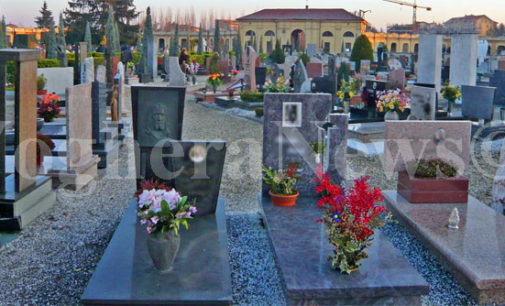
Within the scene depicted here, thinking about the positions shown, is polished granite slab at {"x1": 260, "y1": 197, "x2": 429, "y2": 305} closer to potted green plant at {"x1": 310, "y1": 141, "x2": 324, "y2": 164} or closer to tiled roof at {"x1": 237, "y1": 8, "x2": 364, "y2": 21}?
potted green plant at {"x1": 310, "y1": 141, "x2": 324, "y2": 164}

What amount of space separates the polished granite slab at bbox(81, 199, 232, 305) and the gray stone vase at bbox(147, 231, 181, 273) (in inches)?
3.2

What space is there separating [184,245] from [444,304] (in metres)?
2.37

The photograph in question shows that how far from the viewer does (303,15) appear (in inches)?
2739

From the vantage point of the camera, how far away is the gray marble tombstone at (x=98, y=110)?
884cm

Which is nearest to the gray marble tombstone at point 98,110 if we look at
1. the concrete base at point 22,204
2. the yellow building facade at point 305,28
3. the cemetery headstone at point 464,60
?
the concrete base at point 22,204

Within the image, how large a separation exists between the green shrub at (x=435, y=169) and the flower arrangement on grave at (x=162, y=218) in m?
3.40

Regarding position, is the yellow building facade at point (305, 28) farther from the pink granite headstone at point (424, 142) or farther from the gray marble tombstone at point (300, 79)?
the pink granite headstone at point (424, 142)

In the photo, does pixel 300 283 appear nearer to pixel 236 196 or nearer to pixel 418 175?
pixel 418 175

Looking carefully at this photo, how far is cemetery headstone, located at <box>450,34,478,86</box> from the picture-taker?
56.1 feet

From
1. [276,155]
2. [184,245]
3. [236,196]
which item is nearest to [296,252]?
[184,245]

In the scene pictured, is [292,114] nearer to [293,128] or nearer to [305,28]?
[293,128]

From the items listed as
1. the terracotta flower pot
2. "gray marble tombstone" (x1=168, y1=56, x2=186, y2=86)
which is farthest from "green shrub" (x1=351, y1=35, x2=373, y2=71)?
the terracotta flower pot

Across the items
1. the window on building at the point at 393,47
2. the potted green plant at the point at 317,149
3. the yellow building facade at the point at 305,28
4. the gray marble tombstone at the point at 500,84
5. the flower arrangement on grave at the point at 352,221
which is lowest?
the flower arrangement on grave at the point at 352,221

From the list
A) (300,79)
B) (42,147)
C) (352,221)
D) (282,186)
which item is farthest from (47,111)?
(352,221)
